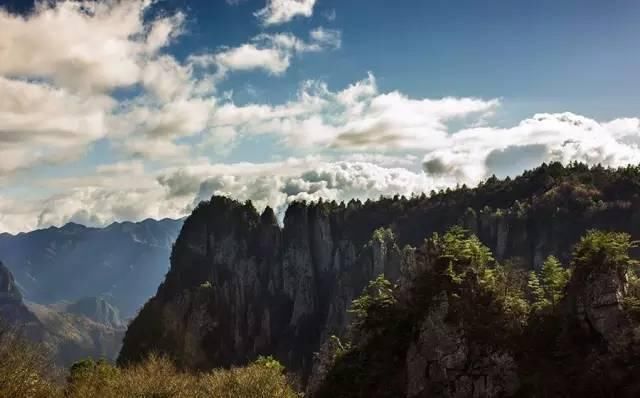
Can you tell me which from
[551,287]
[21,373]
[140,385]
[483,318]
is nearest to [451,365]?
[483,318]

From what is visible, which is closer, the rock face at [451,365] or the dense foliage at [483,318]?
the dense foliage at [483,318]

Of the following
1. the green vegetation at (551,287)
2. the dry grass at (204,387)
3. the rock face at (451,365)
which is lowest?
the dry grass at (204,387)

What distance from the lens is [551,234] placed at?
183750 millimetres

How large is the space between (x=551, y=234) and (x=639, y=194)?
93.1 feet

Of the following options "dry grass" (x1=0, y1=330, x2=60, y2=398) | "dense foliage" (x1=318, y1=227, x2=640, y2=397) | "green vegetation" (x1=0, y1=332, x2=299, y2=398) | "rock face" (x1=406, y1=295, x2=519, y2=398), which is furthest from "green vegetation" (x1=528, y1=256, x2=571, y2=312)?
"dry grass" (x1=0, y1=330, x2=60, y2=398)

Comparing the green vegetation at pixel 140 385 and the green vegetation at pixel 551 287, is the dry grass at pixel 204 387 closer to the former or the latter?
the green vegetation at pixel 140 385

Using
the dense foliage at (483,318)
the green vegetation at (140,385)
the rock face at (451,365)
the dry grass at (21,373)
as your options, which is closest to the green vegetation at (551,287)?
the dense foliage at (483,318)

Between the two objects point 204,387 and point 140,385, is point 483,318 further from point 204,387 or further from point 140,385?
point 140,385

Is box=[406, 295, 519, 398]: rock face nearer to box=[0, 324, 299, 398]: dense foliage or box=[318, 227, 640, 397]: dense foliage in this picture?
Answer: box=[318, 227, 640, 397]: dense foliage

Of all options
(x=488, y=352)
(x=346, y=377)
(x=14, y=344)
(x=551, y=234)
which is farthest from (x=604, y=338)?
(x=551, y=234)

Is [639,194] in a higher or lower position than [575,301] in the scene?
higher

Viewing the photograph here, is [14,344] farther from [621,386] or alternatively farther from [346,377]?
[621,386]

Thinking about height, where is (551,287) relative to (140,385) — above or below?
above

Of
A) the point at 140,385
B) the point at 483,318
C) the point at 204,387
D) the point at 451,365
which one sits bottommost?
the point at 204,387
